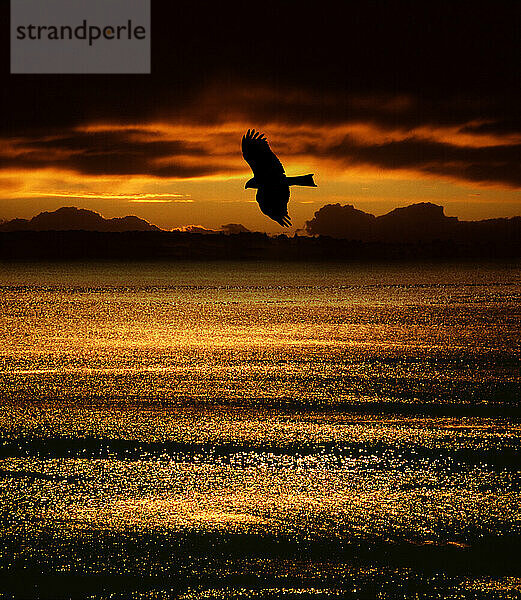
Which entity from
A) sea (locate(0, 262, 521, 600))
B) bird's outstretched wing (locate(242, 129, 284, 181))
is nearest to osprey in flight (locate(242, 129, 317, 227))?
bird's outstretched wing (locate(242, 129, 284, 181))

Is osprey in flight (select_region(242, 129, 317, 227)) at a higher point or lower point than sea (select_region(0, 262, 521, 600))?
higher

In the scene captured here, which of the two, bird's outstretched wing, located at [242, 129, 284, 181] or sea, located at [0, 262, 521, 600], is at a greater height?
bird's outstretched wing, located at [242, 129, 284, 181]

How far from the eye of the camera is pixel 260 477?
16234 millimetres

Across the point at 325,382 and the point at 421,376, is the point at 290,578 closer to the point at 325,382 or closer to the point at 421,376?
the point at 325,382

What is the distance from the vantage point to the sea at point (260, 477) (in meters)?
11.6

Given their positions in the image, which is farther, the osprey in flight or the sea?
the sea

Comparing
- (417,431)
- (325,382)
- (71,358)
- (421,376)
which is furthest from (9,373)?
(417,431)

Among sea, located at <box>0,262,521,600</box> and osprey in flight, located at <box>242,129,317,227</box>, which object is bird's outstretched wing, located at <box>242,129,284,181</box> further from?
sea, located at <box>0,262,521,600</box>

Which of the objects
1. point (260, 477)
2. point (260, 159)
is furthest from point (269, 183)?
point (260, 477)

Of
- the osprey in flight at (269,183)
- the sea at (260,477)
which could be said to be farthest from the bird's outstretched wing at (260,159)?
the sea at (260,477)

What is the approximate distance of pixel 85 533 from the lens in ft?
42.6

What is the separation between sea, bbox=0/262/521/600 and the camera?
38.0 ft

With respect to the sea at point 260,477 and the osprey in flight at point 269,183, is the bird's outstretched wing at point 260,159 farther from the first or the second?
the sea at point 260,477

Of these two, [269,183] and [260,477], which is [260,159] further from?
[260,477]
